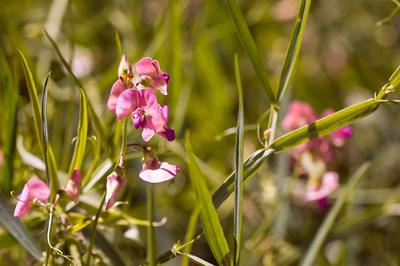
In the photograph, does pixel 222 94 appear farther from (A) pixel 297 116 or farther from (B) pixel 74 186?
(B) pixel 74 186

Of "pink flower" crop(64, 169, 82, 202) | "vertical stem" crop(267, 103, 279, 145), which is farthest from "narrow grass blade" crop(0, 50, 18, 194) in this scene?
"vertical stem" crop(267, 103, 279, 145)

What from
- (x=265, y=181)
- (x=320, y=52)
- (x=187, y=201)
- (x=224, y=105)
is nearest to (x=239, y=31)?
(x=265, y=181)

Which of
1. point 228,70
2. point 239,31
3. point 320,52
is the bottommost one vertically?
point 239,31

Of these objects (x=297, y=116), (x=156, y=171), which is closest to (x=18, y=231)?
(x=156, y=171)

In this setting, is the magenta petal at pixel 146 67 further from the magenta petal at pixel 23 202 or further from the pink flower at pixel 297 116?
the pink flower at pixel 297 116

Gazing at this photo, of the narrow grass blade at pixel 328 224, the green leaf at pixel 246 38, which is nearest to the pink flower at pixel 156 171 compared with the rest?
the green leaf at pixel 246 38

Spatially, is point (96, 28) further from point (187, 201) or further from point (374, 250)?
point (374, 250)
